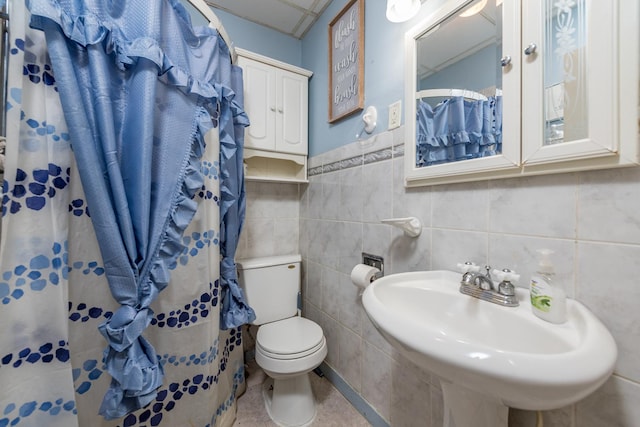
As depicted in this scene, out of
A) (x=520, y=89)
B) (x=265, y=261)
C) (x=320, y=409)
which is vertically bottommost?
(x=320, y=409)

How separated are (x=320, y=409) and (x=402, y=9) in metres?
1.90

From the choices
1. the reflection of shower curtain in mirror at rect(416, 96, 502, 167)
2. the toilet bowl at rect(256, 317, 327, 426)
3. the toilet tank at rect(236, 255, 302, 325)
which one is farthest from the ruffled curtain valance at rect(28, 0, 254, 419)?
the reflection of shower curtain in mirror at rect(416, 96, 502, 167)

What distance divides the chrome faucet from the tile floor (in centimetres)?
98

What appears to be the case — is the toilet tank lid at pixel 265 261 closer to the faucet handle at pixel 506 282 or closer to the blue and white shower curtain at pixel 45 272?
the blue and white shower curtain at pixel 45 272

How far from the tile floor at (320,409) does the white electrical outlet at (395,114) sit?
146 cm

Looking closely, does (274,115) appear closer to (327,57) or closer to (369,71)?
(327,57)

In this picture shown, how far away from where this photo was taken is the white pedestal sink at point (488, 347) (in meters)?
0.39

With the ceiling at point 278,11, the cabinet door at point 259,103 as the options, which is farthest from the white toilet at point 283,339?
the ceiling at point 278,11

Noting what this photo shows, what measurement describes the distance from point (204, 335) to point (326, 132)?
1.28 meters

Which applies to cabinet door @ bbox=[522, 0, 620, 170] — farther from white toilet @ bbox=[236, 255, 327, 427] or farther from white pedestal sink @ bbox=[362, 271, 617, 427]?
white toilet @ bbox=[236, 255, 327, 427]

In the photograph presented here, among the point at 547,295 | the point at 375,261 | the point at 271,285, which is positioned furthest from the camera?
the point at 271,285

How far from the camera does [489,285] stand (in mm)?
720

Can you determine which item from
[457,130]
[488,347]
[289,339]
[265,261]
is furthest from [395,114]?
[289,339]

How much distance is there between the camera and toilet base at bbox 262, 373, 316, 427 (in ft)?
4.01
